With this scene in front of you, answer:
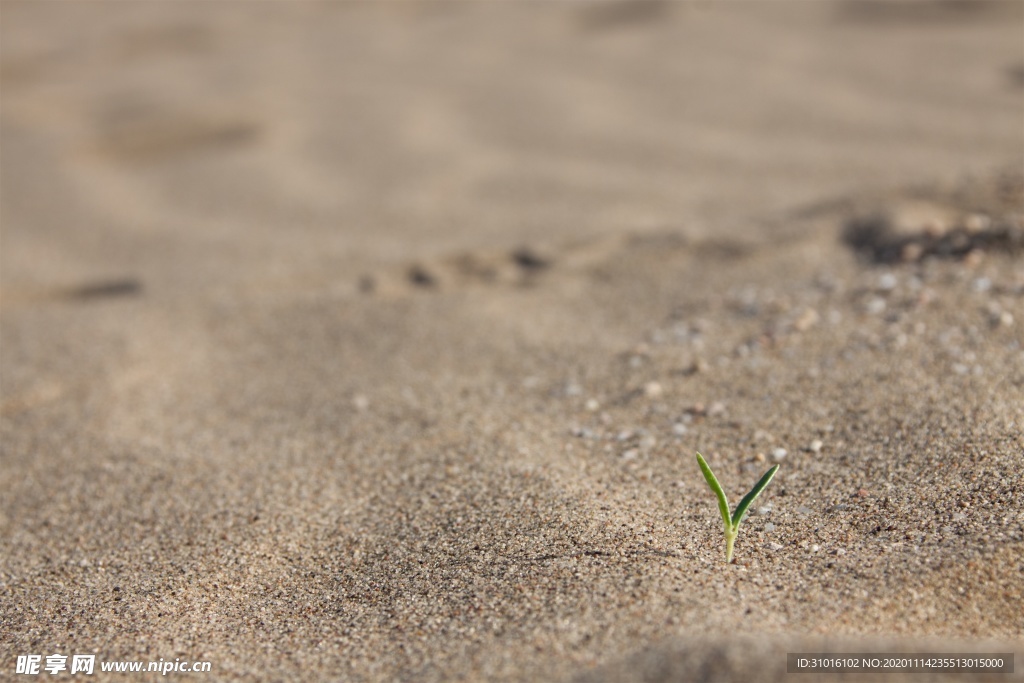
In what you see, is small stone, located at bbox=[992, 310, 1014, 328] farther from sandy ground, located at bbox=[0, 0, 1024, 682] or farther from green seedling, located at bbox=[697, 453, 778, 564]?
green seedling, located at bbox=[697, 453, 778, 564]

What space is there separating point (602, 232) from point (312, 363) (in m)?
0.73

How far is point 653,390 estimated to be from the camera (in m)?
1.40

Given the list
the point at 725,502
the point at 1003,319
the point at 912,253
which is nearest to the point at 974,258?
the point at 912,253

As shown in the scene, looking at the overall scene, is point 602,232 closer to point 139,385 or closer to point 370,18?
point 139,385

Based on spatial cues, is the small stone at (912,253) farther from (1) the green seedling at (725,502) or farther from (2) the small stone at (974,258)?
(1) the green seedling at (725,502)

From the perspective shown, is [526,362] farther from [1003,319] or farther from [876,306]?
[1003,319]

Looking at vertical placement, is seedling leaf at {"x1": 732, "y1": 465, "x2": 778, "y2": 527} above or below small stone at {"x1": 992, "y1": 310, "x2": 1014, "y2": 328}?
above

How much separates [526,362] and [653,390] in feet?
0.79

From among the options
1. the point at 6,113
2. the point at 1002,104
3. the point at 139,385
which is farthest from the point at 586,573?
the point at 6,113

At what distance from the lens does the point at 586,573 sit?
1010 mm

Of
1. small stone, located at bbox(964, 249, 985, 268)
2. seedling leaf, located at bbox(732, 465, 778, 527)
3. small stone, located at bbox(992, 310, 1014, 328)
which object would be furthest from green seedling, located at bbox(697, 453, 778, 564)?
small stone, located at bbox(964, 249, 985, 268)

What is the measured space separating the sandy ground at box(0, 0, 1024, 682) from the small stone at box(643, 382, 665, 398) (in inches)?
0.4

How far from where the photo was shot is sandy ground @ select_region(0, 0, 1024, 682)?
982 millimetres

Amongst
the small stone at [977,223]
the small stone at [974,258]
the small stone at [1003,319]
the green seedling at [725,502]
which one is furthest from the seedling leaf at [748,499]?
the small stone at [977,223]
